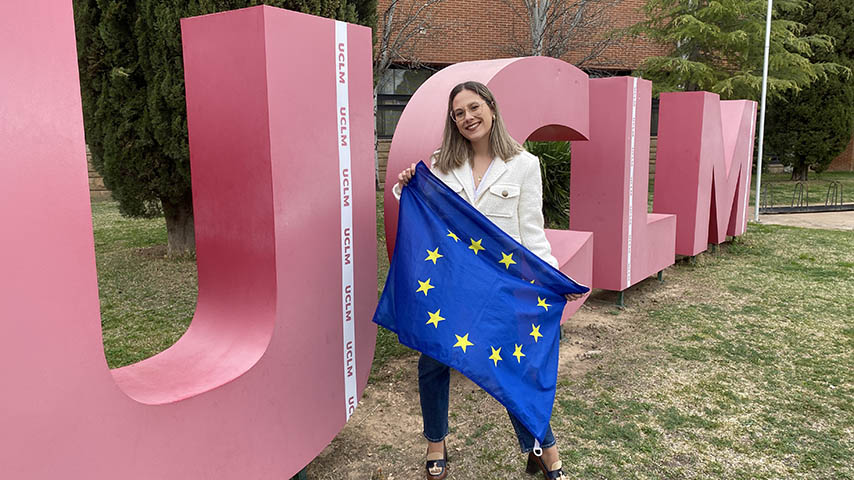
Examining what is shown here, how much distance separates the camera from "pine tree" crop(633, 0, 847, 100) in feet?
50.1

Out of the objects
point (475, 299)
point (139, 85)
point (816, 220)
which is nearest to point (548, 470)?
point (475, 299)

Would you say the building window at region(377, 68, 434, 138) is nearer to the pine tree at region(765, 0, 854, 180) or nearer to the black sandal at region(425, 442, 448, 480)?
the pine tree at region(765, 0, 854, 180)

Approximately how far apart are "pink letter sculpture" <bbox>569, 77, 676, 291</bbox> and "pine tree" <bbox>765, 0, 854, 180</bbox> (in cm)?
1445

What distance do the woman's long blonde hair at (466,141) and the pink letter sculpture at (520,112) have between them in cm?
49

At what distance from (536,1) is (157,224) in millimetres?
10086

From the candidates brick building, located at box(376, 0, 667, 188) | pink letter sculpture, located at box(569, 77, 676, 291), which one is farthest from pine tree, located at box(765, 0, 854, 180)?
pink letter sculpture, located at box(569, 77, 676, 291)

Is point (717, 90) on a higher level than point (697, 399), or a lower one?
higher

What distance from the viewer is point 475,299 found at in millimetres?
2828

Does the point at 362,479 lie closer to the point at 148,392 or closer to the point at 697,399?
the point at 148,392

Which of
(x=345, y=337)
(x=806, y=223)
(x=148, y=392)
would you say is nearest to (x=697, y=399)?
(x=345, y=337)

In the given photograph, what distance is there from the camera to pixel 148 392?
231 cm

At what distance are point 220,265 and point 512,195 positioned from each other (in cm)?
128

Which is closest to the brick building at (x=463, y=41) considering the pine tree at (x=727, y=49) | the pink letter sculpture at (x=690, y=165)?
the pine tree at (x=727, y=49)

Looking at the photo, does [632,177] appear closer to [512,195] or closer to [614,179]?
[614,179]
